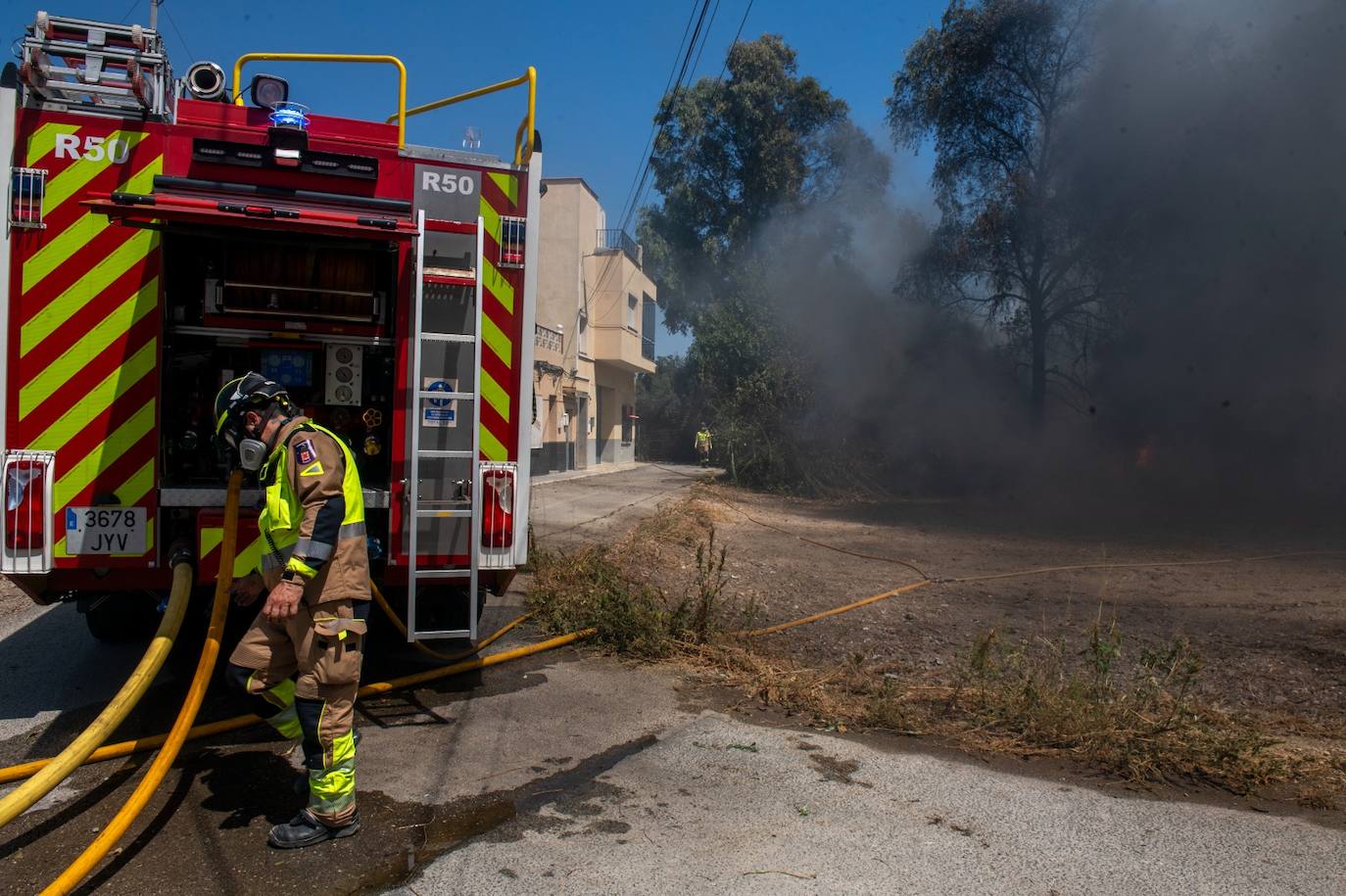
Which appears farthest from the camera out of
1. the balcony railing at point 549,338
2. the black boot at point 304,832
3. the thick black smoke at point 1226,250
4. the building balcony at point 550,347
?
the balcony railing at point 549,338

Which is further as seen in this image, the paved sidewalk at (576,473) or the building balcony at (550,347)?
the building balcony at (550,347)

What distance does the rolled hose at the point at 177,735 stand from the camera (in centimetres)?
272

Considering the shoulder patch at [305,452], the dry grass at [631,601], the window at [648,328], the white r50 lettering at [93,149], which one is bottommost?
the dry grass at [631,601]

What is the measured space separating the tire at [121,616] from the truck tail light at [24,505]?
62cm

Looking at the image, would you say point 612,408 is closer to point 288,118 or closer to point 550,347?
point 550,347

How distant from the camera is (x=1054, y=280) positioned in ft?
73.6

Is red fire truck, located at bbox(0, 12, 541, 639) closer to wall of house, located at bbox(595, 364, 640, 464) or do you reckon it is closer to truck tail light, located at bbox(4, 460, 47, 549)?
truck tail light, located at bbox(4, 460, 47, 549)

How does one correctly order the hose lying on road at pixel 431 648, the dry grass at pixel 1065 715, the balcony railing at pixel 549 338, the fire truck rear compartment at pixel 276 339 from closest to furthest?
the dry grass at pixel 1065 715 < the fire truck rear compartment at pixel 276 339 < the hose lying on road at pixel 431 648 < the balcony railing at pixel 549 338

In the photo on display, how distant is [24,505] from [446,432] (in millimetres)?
1828

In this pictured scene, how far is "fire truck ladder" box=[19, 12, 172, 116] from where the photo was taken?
163 inches

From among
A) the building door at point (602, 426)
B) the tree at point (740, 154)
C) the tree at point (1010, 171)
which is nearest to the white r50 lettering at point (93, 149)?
the tree at point (1010, 171)

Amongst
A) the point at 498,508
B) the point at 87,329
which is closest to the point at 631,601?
the point at 498,508

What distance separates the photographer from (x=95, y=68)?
4.22 m

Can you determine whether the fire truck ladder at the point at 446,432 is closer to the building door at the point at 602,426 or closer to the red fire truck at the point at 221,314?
the red fire truck at the point at 221,314
